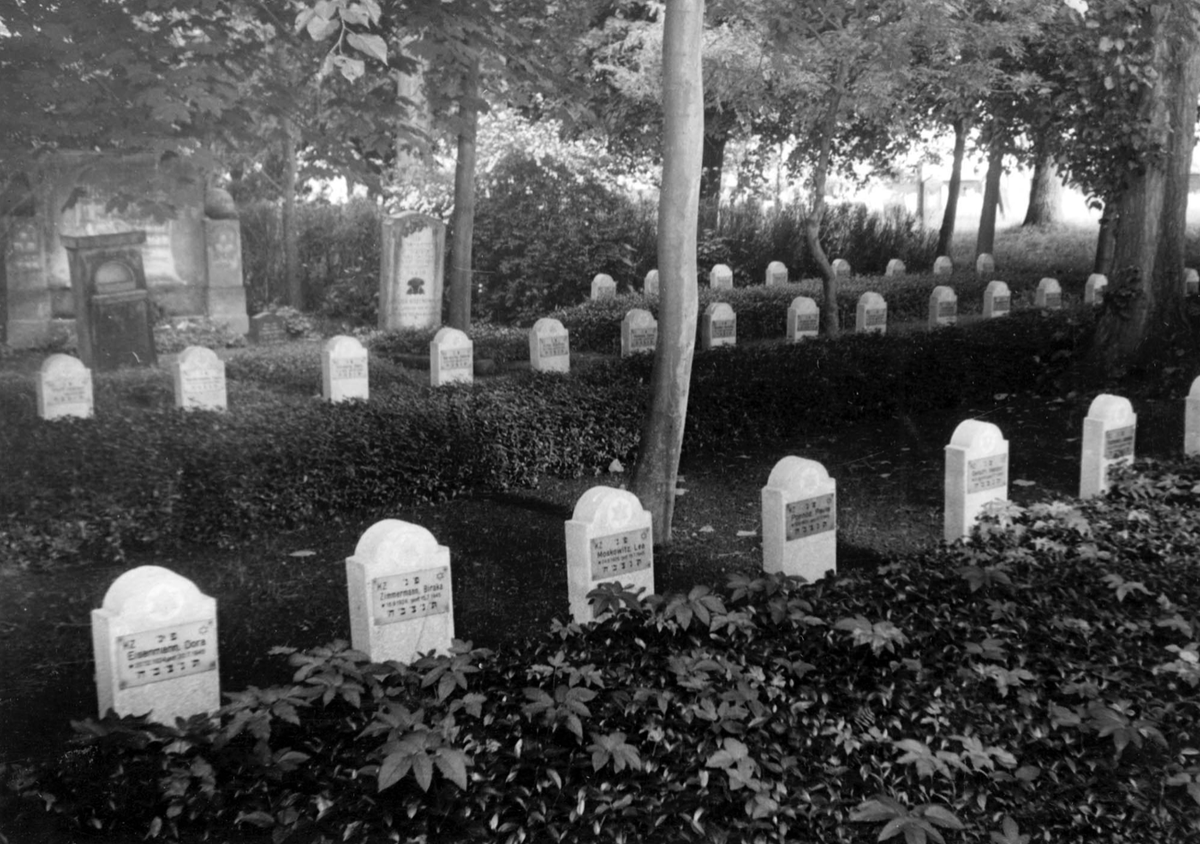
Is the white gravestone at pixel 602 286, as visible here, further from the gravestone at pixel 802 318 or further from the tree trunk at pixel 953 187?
the tree trunk at pixel 953 187


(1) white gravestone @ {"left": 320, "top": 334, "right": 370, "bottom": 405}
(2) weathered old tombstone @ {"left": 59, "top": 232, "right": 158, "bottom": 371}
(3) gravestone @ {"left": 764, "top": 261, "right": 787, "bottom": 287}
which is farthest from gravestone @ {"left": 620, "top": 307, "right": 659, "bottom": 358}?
(3) gravestone @ {"left": 764, "top": 261, "right": 787, "bottom": 287}

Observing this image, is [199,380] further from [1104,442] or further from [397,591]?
[1104,442]

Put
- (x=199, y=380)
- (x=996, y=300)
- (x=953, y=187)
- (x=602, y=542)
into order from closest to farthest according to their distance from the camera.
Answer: (x=602, y=542) → (x=199, y=380) → (x=996, y=300) → (x=953, y=187)

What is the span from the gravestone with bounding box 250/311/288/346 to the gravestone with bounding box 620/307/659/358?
6.76 metres

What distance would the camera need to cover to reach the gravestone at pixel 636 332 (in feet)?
40.7

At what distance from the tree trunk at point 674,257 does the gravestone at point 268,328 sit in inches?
445

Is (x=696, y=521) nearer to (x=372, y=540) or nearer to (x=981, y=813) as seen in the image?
(x=372, y=540)

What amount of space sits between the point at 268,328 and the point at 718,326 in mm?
7781

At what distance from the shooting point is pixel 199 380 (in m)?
10.2

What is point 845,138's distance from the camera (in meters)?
24.8

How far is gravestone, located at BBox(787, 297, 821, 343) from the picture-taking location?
538 inches

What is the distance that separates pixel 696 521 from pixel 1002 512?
6.18 feet

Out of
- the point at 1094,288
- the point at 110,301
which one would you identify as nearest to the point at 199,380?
the point at 110,301

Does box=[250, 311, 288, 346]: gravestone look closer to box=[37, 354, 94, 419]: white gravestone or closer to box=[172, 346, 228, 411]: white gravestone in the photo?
box=[172, 346, 228, 411]: white gravestone
